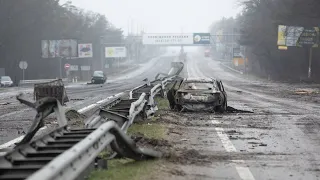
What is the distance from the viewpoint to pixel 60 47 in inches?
2980

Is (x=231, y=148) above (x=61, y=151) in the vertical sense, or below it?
below

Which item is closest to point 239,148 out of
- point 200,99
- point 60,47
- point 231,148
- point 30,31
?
point 231,148

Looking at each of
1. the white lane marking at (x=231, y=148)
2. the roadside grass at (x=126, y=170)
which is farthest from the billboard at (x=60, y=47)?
the roadside grass at (x=126, y=170)

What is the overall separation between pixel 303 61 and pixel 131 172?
216 ft

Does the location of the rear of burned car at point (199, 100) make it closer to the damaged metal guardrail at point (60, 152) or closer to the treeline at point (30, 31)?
the damaged metal guardrail at point (60, 152)

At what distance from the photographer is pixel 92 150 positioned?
5266 millimetres

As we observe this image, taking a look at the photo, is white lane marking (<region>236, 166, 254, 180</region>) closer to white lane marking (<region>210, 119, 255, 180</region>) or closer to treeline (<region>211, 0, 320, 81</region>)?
white lane marking (<region>210, 119, 255, 180</region>)

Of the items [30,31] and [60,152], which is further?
[30,31]

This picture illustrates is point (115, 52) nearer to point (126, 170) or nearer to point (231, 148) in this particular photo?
point (231, 148)

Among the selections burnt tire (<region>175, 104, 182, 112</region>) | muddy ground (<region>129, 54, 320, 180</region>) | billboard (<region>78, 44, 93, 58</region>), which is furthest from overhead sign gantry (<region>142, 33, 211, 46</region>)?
muddy ground (<region>129, 54, 320, 180</region>)

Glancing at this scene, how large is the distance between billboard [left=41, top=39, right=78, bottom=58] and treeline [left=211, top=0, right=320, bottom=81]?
28163 millimetres

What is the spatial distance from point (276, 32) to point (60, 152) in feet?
207

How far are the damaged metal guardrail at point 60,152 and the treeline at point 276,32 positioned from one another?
5206cm

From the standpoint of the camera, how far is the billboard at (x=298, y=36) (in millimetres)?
53938
